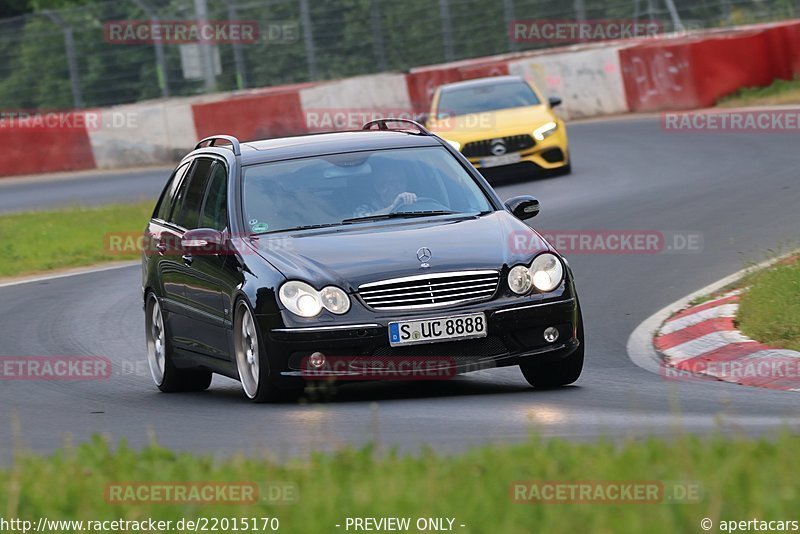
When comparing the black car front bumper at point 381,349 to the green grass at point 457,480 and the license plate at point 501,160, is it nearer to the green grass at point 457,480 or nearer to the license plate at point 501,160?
the green grass at point 457,480

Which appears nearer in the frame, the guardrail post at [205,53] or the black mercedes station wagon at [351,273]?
the black mercedes station wagon at [351,273]

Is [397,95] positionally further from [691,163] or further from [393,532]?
[393,532]

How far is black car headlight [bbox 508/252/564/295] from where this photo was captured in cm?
886

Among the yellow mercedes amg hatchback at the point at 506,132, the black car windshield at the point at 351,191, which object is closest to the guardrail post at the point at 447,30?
the yellow mercedes amg hatchback at the point at 506,132

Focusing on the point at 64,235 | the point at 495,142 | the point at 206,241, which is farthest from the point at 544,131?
the point at 206,241

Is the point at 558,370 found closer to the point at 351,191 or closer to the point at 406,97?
the point at 351,191

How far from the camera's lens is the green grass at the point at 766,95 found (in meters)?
29.2

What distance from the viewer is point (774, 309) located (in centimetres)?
1066

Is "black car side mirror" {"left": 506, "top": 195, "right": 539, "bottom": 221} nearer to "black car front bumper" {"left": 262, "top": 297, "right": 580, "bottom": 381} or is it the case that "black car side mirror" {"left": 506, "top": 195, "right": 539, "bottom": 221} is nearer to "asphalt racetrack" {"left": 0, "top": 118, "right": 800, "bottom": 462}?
"asphalt racetrack" {"left": 0, "top": 118, "right": 800, "bottom": 462}

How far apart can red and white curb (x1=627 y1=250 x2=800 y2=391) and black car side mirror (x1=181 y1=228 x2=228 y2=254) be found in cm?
279

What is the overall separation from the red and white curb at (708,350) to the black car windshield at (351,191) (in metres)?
1.65

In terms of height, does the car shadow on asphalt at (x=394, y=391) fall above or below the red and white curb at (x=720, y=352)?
above

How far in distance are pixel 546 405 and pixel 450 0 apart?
1114 inches

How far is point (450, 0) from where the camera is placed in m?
35.8
